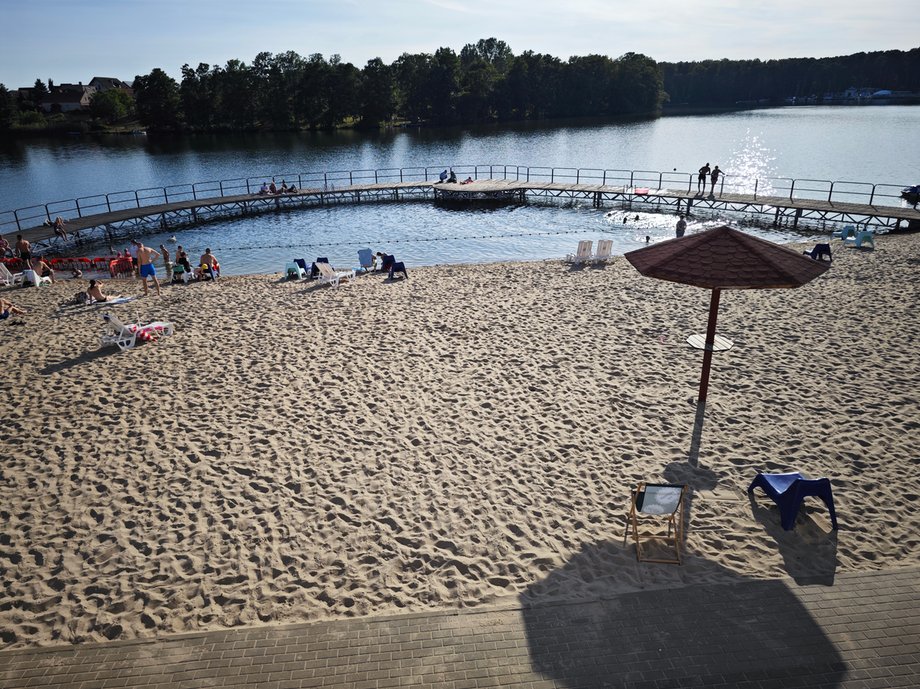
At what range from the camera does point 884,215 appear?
2180cm

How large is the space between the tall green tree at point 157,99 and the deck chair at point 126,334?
79.7 metres

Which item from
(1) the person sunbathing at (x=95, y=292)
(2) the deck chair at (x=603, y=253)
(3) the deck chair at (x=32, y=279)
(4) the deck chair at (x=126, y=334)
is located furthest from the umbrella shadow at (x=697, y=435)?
(3) the deck chair at (x=32, y=279)

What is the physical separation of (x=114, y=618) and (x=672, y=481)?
19.8 feet

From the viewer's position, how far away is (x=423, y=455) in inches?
288

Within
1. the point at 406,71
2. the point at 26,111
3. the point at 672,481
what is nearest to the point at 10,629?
the point at 672,481

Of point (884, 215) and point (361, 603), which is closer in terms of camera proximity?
point (361, 603)

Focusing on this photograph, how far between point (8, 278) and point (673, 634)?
65.1ft

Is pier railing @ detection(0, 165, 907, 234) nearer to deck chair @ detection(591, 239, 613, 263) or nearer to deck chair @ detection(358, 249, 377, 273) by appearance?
deck chair @ detection(591, 239, 613, 263)

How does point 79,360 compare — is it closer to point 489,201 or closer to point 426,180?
point 489,201

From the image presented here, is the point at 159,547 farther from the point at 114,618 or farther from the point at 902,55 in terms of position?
the point at 902,55

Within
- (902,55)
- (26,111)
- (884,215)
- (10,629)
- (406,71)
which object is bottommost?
(10,629)

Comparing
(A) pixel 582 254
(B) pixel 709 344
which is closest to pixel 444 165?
(A) pixel 582 254

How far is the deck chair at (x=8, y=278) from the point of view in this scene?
1631cm

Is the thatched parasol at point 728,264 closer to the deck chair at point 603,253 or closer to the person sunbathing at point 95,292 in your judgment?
the deck chair at point 603,253
